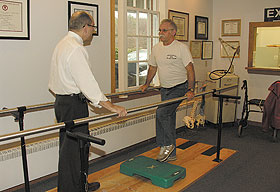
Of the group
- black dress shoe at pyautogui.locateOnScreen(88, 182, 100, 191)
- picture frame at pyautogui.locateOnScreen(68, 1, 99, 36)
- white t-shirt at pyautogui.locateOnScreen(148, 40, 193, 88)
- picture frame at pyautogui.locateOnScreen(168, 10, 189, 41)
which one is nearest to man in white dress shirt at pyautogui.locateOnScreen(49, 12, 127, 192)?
black dress shoe at pyautogui.locateOnScreen(88, 182, 100, 191)

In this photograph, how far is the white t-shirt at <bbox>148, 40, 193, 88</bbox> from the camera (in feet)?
12.0

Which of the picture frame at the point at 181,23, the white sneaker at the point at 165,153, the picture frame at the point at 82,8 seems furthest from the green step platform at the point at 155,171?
the picture frame at the point at 181,23

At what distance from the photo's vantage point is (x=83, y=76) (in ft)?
7.88

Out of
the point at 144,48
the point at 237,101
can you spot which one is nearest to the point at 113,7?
the point at 144,48

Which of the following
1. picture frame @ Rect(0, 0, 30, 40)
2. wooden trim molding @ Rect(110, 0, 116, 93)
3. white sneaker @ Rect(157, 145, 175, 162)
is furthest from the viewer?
wooden trim molding @ Rect(110, 0, 116, 93)

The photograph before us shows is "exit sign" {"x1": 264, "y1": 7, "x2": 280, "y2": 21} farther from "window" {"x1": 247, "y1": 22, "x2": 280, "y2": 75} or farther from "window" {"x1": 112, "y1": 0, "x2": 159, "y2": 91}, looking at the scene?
"window" {"x1": 112, "y1": 0, "x2": 159, "y2": 91}

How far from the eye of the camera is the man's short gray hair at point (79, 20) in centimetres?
256

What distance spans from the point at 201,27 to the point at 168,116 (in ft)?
9.26

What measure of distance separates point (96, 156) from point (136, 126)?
833 millimetres

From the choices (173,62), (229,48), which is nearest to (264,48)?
(229,48)

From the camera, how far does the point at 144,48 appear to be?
4672mm

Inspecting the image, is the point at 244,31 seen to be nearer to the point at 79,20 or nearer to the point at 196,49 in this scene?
the point at 196,49

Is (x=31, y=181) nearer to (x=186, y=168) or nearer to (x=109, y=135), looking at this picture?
(x=109, y=135)

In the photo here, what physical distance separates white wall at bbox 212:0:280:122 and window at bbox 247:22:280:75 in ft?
0.39
